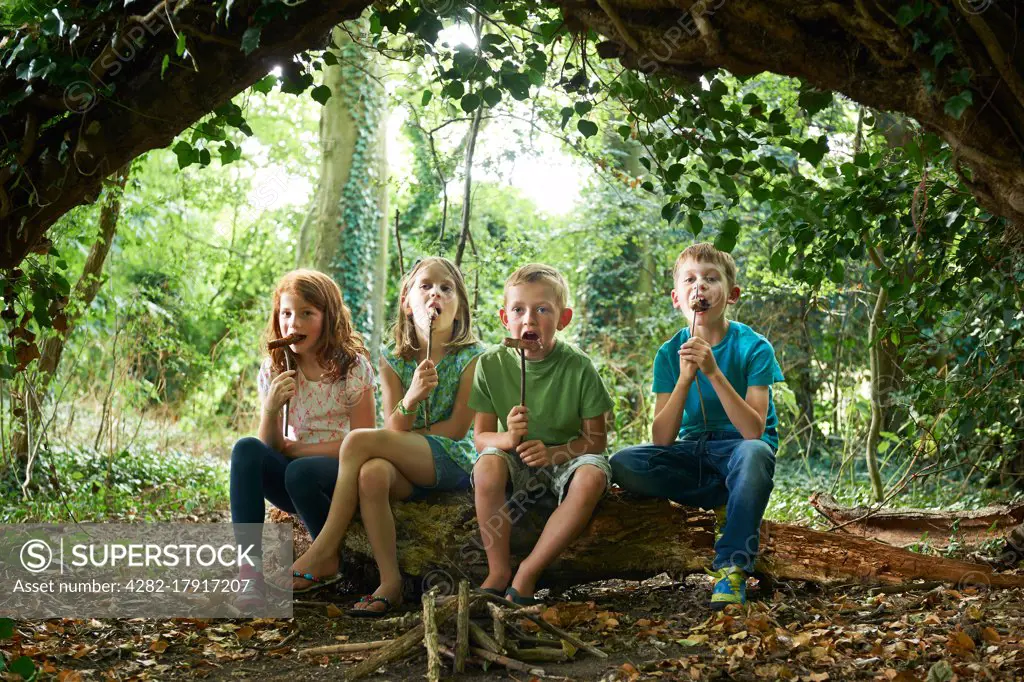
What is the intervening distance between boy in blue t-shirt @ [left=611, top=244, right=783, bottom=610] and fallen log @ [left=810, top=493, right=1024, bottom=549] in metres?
0.84

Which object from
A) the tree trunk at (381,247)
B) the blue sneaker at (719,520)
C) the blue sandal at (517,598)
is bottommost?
the blue sandal at (517,598)

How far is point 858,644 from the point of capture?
261 cm

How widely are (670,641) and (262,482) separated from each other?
68.0 inches

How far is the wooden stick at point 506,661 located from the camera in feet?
8.10

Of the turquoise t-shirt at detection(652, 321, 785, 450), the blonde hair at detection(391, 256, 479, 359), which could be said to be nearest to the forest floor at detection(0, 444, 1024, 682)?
the turquoise t-shirt at detection(652, 321, 785, 450)

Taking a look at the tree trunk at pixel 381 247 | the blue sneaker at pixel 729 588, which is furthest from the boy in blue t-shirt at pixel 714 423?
the tree trunk at pixel 381 247

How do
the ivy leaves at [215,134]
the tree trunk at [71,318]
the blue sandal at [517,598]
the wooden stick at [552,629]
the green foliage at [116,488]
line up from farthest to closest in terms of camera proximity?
the tree trunk at [71,318] → the green foliage at [116,488] → the blue sandal at [517,598] → the ivy leaves at [215,134] → the wooden stick at [552,629]

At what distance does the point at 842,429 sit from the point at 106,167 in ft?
22.6

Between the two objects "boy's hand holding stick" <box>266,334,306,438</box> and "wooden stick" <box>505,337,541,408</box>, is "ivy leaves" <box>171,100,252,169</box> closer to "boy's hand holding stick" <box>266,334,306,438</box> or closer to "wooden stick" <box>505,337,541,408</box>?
"boy's hand holding stick" <box>266,334,306,438</box>

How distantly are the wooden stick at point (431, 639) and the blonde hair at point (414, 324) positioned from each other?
1.30m

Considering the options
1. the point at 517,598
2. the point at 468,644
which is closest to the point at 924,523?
the point at 517,598

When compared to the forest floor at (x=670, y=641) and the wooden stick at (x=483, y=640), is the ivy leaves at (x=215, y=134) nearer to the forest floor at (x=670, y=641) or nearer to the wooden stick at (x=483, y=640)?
the forest floor at (x=670, y=641)

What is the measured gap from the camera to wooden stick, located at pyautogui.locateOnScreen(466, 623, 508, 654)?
2576 mm

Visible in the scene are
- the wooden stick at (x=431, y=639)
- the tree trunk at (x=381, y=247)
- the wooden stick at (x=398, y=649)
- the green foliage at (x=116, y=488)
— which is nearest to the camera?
the wooden stick at (x=431, y=639)
